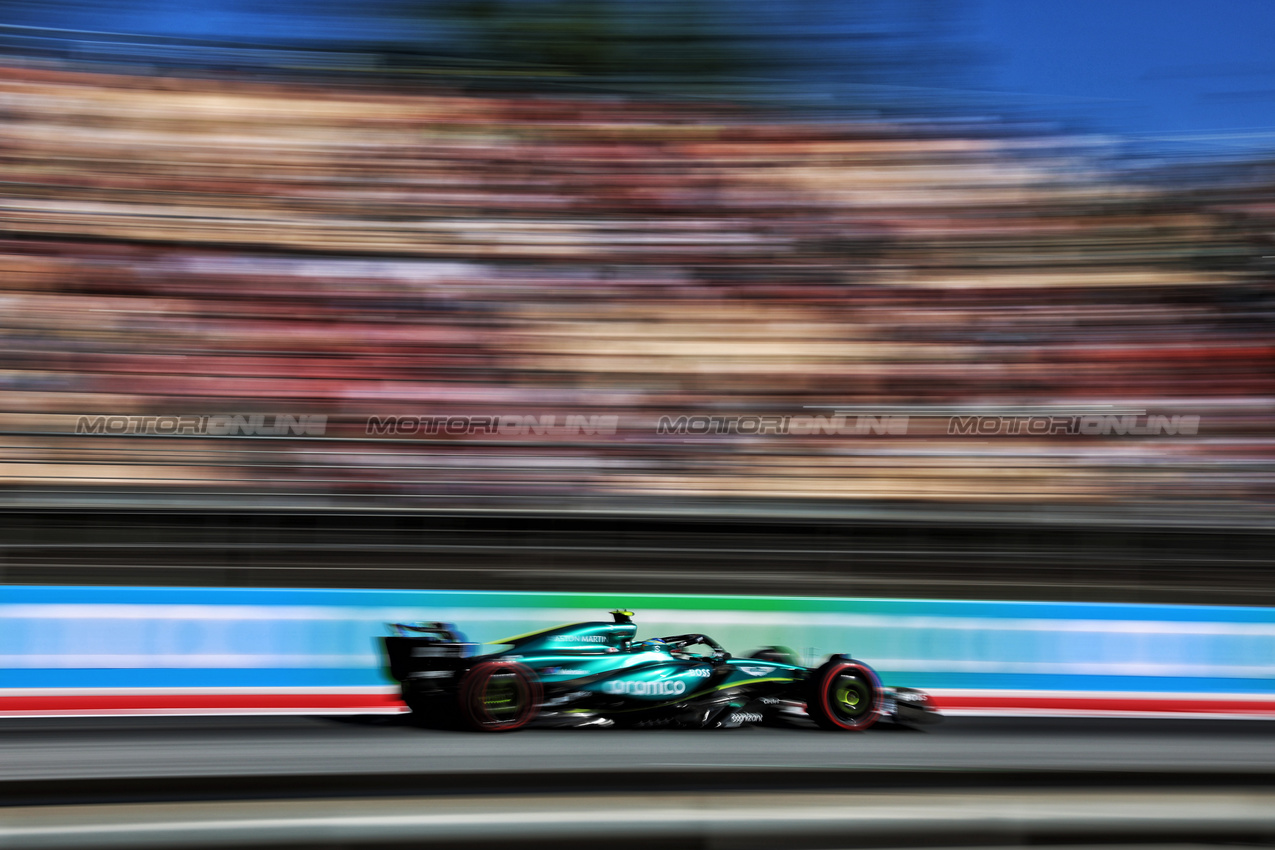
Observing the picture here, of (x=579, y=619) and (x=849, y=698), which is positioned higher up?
(x=579, y=619)

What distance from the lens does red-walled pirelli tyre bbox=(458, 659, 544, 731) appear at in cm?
435

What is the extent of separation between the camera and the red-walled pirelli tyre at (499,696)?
435cm

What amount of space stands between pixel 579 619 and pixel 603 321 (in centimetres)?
218

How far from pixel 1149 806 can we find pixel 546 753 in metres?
2.21

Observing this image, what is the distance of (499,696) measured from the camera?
4.38 meters

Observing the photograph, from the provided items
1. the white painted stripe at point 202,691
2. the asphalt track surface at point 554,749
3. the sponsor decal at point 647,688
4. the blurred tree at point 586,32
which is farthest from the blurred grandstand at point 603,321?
the sponsor decal at point 647,688

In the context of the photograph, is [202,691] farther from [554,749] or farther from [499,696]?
[554,749]

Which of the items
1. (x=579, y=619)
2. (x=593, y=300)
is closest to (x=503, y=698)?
(x=579, y=619)

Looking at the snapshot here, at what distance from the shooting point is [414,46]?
288 inches

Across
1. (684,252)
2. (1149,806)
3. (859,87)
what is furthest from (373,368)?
(1149,806)

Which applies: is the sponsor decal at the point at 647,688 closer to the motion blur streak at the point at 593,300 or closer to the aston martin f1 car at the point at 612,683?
the aston martin f1 car at the point at 612,683

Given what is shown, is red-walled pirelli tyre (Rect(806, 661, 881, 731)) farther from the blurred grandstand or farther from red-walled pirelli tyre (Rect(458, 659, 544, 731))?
red-walled pirelli tyre (Rect(458, 659, 544, 731))

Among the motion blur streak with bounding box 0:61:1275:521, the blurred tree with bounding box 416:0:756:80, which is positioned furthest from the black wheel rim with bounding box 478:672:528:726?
the blurred tree with bounding box 416:0:756:80

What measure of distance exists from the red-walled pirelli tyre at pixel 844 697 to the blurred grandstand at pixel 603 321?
1.03 m
